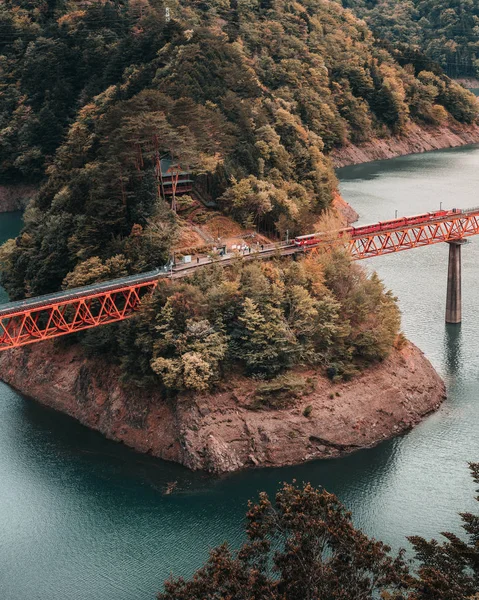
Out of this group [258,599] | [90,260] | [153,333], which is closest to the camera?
[258,599]

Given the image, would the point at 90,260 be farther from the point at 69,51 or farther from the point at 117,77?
the point at 69,51

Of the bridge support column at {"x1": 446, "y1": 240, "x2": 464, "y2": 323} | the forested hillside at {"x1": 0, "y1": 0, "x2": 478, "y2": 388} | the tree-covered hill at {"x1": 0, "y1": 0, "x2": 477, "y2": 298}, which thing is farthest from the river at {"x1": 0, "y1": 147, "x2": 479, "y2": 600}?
the tree-covered hill at {"x1": 0, "y1": 0, "x2": 477, "y2": 298}

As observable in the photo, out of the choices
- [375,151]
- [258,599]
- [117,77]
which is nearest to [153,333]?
[258,599]

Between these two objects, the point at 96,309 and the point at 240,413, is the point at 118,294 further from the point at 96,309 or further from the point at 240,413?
the point at 240,413

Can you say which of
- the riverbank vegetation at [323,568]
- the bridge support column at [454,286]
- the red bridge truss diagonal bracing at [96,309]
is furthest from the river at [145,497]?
the riverbank vegetation at [323,568]

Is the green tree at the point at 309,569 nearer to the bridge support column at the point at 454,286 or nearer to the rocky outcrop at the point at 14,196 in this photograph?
the bridge support column at the point at 454,286

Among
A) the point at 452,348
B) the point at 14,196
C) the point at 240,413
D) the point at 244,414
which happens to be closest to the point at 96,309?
the point at 240,413
